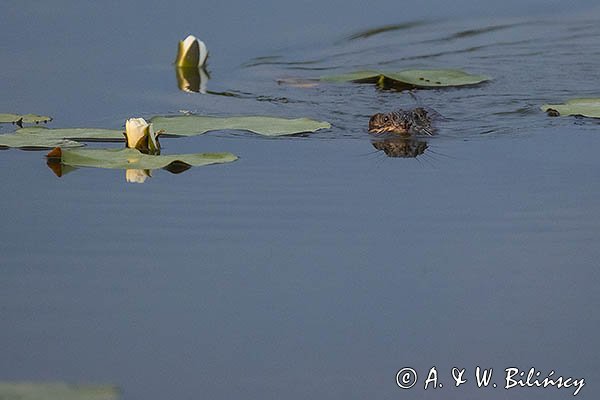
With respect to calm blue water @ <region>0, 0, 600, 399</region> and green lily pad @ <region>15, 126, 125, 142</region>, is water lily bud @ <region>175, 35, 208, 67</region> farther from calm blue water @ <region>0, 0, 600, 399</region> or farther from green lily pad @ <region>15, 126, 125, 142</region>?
green lily pad @ <region>15, 126, 125, 142</region>

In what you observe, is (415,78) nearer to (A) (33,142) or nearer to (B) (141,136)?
(B) (141,136)

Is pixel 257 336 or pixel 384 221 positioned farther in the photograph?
pixel 384 221

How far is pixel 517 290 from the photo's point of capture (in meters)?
5.34

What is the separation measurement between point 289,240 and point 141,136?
1669mm

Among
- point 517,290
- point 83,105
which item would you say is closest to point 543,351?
point 517,290

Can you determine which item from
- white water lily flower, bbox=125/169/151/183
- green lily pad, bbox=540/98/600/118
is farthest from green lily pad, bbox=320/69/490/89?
white water lily flower, bbox=125/169/151/183

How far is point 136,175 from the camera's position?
7.13 m

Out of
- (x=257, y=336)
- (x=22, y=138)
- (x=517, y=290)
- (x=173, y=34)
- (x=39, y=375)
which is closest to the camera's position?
(x=39, y=375)

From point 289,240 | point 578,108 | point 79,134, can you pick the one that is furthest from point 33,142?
point 578,108

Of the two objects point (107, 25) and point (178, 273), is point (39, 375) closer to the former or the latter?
point (178, 273)

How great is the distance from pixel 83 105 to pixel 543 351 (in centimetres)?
461

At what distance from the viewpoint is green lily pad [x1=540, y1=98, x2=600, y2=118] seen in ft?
27.2

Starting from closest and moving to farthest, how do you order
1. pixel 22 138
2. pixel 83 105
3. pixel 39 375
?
pixel 39 375
pixel 22 138
pixel 83 105

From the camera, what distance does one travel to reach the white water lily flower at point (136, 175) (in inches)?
277
